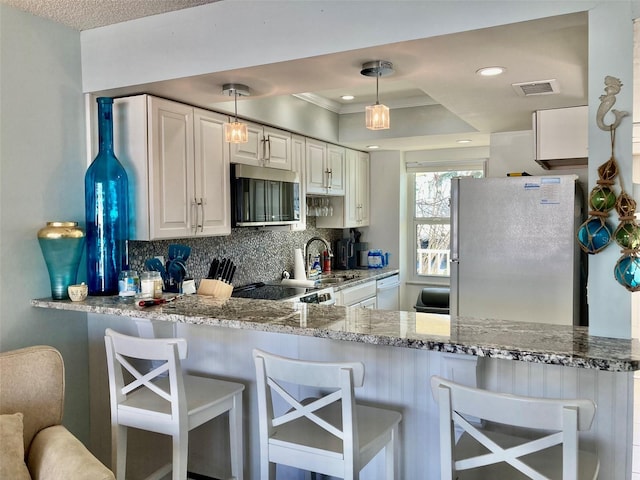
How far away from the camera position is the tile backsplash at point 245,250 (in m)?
3.19

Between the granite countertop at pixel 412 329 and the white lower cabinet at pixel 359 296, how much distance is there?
2.15 metres

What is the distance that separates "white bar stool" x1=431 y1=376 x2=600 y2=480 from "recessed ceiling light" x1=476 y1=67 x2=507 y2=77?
150 centimetres

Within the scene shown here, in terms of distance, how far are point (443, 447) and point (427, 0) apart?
1519 millimetres

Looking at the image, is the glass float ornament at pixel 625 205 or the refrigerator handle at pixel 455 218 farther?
the refrigerator handle at pixel 455 218

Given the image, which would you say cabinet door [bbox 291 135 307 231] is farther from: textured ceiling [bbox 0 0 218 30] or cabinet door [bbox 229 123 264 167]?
textured ceiling [bbox 0 0 218 30]

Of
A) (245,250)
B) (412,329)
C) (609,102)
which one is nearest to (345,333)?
Result: (412,329)

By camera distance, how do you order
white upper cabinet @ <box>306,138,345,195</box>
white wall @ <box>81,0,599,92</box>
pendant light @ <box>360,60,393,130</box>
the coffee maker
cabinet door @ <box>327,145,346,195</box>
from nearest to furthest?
white wall @ <box>81,0,599,92</box>
pendant light @ <box>360,60,393,130</box>
white upper cabinet @ <box>306,138,345,195</box>
cabinet door @ <box>327,145,346,195</box>
the coffee maker

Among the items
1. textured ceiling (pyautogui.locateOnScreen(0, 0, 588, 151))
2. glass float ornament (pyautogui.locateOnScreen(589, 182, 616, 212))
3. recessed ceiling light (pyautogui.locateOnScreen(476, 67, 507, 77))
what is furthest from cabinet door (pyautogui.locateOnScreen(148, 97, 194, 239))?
glass float ornament (pyautogui.locateOnScreen(589, 182, 616, 212))

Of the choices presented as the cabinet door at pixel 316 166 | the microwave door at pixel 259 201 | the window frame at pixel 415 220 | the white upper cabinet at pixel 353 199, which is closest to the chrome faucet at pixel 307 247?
the white upper cabinet at pixel 353 199

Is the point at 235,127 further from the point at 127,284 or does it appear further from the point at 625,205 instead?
the point at 625,205

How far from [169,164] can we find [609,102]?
2171 millimetres

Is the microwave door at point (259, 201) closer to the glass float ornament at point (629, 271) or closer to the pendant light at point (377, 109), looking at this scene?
the pendant light at point (377, 109)

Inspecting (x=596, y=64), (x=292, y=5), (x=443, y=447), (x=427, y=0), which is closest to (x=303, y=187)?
(x=292, y=5)

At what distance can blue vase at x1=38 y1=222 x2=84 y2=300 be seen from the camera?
→ 94.3 inches
